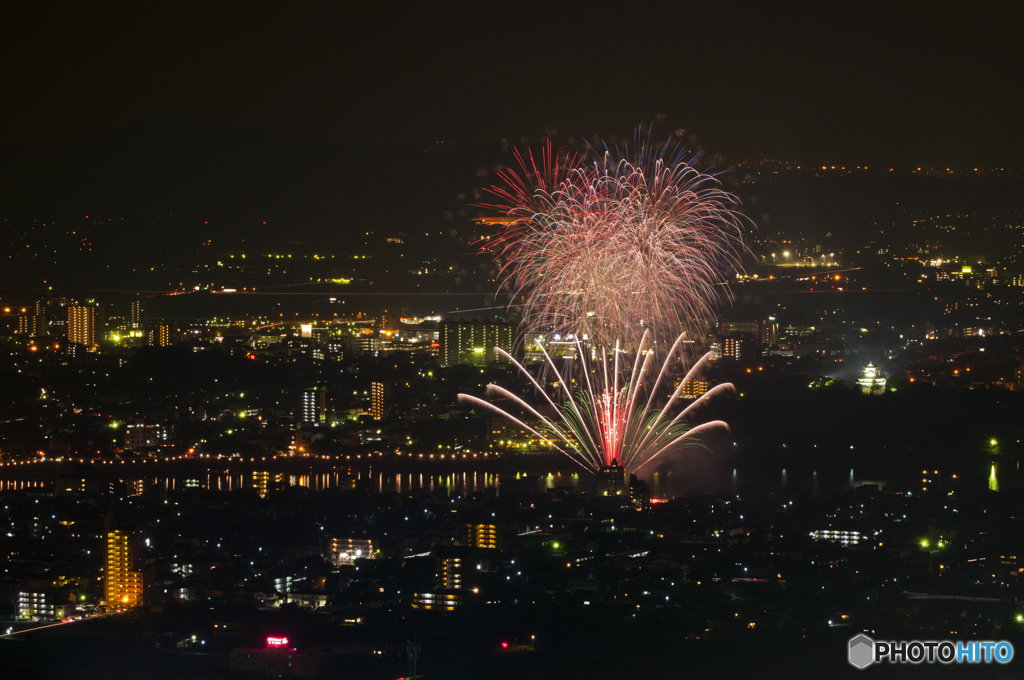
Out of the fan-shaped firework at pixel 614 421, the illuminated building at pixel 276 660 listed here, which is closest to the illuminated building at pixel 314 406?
the fan-shaped firework at pixel 614 421

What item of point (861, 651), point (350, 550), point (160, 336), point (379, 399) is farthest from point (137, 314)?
point (861, 651)

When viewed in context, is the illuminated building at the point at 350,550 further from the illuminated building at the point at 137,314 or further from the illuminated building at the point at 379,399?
the illuminated building at the point at 137,314

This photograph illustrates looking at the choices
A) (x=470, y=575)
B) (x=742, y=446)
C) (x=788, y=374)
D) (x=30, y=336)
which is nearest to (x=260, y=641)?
(x=470, y=575)

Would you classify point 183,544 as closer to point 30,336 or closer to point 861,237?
point 30,336

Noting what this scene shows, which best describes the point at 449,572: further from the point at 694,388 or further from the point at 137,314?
the point at 137,314

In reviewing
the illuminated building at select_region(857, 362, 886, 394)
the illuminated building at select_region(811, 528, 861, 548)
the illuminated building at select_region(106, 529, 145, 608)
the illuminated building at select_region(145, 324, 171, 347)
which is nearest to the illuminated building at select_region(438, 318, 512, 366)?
the illuminated building at select_region(145, 324, 171, 347)
